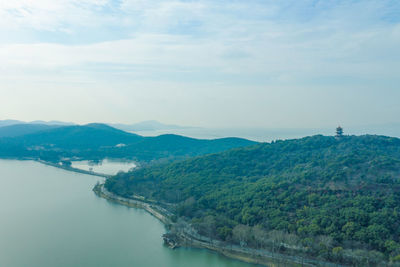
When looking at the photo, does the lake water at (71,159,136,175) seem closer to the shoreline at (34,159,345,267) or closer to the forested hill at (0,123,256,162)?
the forested hill at (0,123,256,162)

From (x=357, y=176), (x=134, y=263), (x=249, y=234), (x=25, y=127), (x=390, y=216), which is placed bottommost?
(x=134, y=263)

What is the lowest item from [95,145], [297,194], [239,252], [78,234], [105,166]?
[78,234]

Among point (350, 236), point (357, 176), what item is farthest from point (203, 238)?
point (357, 176)

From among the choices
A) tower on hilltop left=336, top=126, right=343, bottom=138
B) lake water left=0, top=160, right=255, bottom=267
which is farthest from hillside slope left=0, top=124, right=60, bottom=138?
tower on hilltop left=336, top=126, right=343, bottom=138

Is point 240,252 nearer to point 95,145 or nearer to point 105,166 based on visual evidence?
point 105,166

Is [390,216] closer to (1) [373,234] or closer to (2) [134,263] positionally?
(1) [373,234]

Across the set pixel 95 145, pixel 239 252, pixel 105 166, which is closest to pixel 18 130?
pixel 95 145
